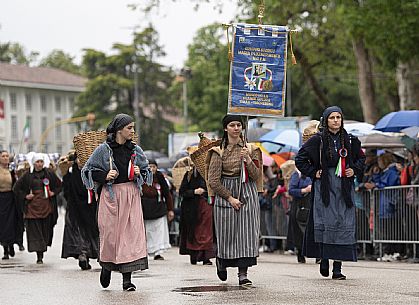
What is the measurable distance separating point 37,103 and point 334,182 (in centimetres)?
9954

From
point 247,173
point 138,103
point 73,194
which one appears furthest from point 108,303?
point 138,103

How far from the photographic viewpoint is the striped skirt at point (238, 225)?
40.5 ft

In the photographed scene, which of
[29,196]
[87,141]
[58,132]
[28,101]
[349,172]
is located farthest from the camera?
[58,132]

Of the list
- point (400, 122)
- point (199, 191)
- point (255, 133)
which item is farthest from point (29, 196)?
point (255, 133)

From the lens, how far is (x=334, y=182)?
12781mm

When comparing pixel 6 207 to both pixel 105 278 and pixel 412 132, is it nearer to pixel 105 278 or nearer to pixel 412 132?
pixel 412 132

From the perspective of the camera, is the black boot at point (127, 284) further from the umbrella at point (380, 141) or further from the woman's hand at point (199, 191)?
the umbrella at point (380, 141)

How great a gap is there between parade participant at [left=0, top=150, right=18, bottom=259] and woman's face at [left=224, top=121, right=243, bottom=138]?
7.84 meters

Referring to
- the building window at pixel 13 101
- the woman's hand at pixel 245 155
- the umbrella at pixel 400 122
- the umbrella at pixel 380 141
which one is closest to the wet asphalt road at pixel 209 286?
the woman's hand at pixel 245 155

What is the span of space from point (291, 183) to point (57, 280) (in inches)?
204

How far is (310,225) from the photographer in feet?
43.0

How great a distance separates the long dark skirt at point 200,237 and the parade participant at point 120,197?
551cm

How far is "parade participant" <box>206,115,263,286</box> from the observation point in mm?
12336

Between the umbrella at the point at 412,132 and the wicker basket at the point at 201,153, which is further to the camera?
the umbrella at the point at 412,132
